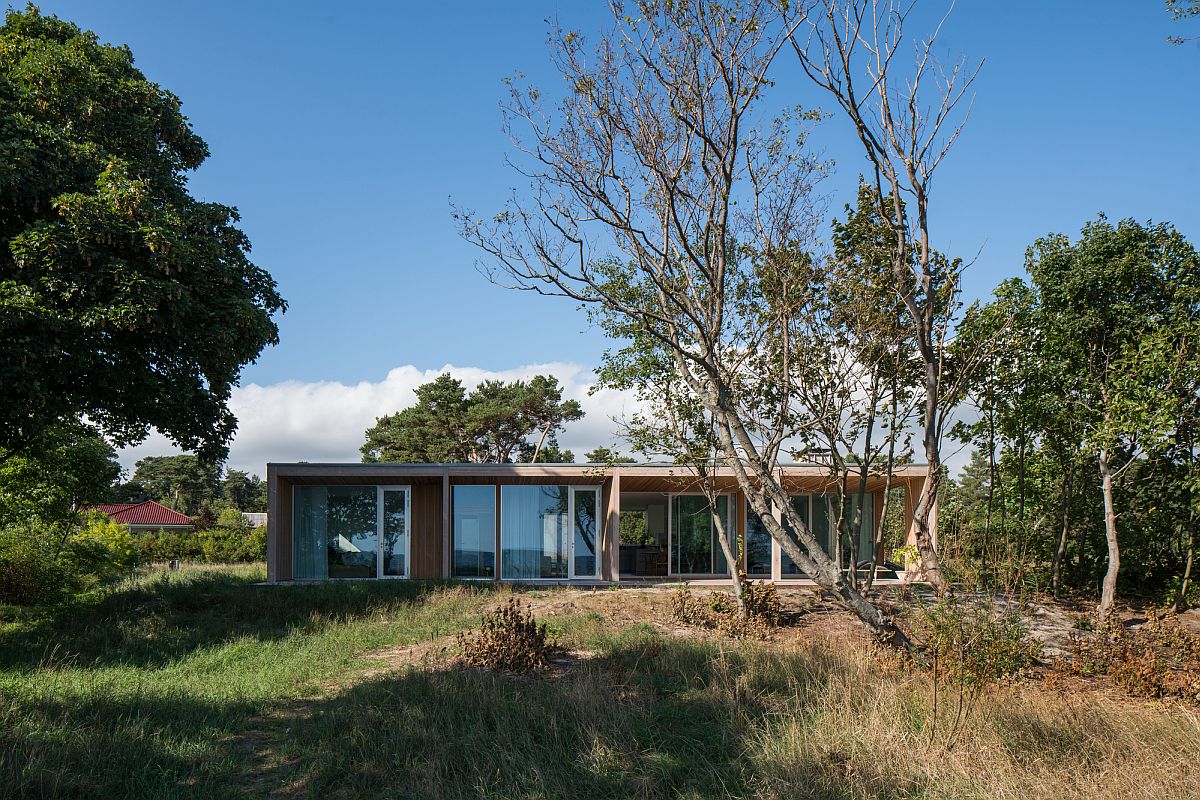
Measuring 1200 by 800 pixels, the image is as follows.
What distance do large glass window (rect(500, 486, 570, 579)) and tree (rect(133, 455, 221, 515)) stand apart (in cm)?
4573

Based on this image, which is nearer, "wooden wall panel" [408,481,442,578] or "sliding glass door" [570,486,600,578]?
"sliding glass door" [570,486,600,578]

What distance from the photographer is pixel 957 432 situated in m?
15.3

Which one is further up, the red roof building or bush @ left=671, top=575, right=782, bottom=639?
the red roof building

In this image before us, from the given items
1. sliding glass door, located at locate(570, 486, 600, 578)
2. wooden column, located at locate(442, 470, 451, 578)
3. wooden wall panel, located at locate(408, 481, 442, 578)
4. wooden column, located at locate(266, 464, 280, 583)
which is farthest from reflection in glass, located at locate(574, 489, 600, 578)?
wooden column, located at locate(266, 464, 280, 583)

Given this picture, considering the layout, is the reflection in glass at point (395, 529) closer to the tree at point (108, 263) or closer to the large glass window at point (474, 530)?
the large glass window at point (474, 530)

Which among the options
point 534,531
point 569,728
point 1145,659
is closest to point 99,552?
point 534,531

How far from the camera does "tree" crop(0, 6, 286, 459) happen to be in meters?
9.67

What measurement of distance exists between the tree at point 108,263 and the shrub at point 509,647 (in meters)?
5.71

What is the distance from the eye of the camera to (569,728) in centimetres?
638

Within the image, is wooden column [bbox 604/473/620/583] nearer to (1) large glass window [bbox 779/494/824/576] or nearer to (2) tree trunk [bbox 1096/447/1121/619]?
(1) large glass window [bbox 779/494/824/576]

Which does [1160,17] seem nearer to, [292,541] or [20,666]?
[20,666]

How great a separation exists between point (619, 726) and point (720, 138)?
649 centimetres

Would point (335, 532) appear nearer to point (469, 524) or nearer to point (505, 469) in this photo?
point (469, 524)

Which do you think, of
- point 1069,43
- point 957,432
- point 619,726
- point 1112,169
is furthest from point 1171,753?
point 957,432
